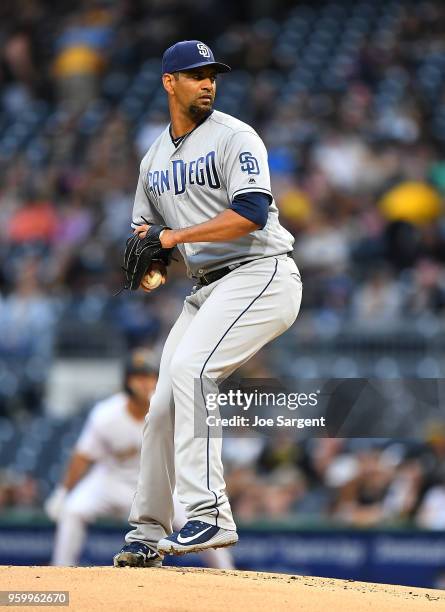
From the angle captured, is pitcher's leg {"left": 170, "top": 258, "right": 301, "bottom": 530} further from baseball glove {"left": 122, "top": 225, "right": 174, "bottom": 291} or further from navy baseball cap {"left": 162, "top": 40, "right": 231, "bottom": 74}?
navy baseball cap {"left": 162, "top": 40, "right": 231, "bottom": 74}

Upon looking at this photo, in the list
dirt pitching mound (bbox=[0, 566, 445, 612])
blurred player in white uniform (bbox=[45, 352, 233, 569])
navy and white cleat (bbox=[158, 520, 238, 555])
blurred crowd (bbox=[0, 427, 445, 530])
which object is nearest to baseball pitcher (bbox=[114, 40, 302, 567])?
navy and white cleat (bbox=[158, 520, 238, 555])

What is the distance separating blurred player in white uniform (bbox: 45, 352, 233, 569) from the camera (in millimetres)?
8617

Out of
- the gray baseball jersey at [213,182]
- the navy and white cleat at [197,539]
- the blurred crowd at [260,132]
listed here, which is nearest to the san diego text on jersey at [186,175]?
the gray baseball jersey at [213,182]

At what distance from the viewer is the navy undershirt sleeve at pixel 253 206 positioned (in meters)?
4.99

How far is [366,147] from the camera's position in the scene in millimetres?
12328

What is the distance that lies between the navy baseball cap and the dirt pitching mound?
2016mm

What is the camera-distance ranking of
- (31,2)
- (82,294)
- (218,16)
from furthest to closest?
(31,2) → (218,16) → (82,294)

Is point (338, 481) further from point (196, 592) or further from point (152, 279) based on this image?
point (196, 592)

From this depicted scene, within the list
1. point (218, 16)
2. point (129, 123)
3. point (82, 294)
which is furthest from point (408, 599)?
point (218, 16)

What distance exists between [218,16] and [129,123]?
2008mm

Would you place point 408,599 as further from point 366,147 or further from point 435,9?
point 435,9

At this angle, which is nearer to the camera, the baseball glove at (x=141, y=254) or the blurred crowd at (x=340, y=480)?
the baseball glove at (x=141, y=254)

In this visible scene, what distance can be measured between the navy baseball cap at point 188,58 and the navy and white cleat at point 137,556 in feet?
6.50

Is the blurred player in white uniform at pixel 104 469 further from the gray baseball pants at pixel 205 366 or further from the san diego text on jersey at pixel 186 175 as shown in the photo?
the san diego text on jersey at pixel 186 175
